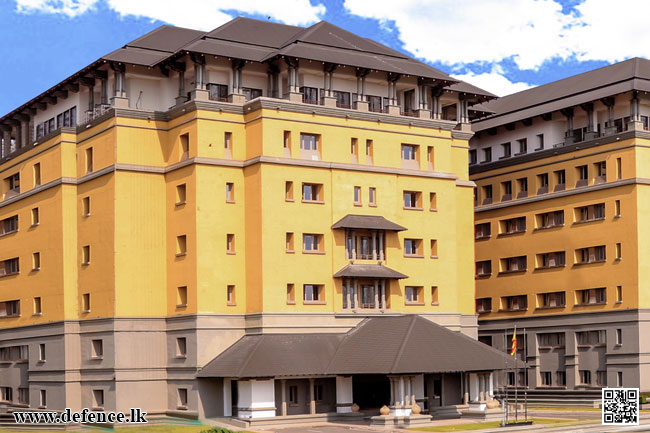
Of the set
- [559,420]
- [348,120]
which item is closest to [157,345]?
[348,120]

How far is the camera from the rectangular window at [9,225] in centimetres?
8738

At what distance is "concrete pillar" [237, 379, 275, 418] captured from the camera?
6962 centimetres

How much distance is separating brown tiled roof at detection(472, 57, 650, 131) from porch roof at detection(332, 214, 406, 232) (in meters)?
20.7

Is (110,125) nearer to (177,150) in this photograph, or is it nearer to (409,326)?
(177,150)

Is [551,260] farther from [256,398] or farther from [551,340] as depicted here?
[256,398]

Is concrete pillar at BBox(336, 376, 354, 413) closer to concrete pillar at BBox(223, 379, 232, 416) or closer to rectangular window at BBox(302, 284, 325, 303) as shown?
rectangular window at BBox(302, 284, 325, 303)

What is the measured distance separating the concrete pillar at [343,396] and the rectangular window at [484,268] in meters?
26.5

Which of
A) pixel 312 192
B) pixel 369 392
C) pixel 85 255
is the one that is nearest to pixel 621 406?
pixel 369 392

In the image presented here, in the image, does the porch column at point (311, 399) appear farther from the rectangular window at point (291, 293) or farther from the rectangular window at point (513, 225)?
the rectangular window at point (513, 225)

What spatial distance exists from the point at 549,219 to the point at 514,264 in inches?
212

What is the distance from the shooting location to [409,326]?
72.8 m

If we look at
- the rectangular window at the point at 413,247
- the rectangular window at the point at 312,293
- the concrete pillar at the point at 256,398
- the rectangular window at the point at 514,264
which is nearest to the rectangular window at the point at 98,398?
the concrete pillar at the point at 256,398

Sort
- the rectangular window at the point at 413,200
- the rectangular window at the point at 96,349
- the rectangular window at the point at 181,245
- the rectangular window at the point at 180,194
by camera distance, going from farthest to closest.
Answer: the rectangular window at the point at 413,200 → the rectangular window at the point at 96,349 → the rectangular window at the point at 180,194 → the rectangular window at the point at 181,245

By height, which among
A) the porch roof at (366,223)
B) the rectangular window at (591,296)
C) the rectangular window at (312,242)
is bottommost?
the rectangular window at (591,296)
